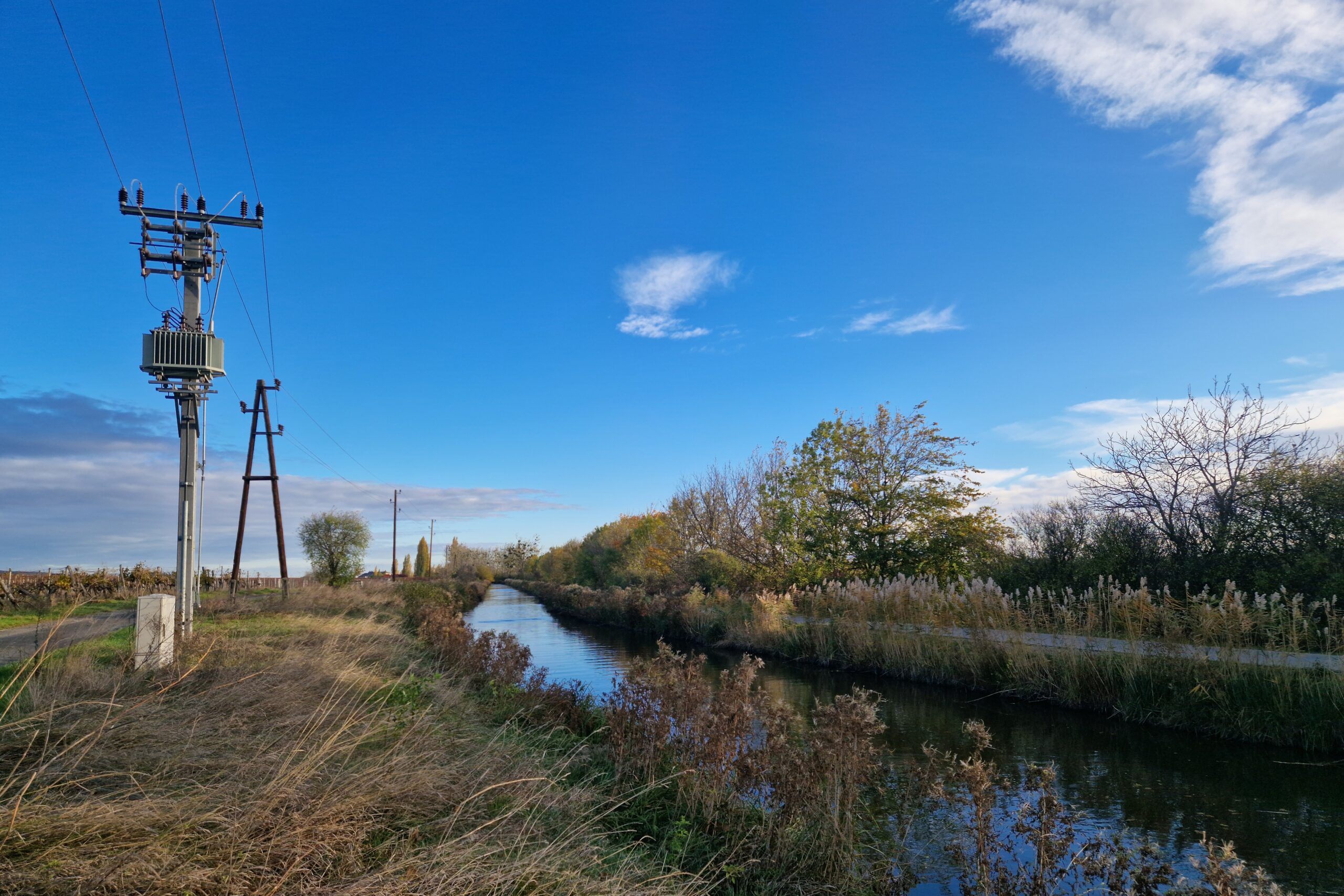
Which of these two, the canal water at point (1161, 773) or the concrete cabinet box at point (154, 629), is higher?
the concrete cabinet box at point (154, 629)

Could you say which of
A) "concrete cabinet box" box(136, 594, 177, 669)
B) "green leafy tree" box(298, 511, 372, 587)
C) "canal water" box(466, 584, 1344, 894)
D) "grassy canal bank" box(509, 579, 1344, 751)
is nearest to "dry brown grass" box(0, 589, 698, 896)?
"concrete cabinet box" box(136, 594, 177, 669)

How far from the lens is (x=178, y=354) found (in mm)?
11984

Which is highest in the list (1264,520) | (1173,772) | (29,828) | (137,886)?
(1264,520)

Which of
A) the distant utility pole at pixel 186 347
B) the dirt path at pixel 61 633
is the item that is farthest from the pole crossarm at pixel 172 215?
the dirt path at pixel 61 633

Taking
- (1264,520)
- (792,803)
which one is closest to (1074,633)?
(1264,520)

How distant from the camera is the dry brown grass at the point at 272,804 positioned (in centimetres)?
277

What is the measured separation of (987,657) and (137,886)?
12658 millimetres

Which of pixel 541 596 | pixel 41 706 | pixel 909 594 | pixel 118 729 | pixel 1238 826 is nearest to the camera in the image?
pixel 118 729

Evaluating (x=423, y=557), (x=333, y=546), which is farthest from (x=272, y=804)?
(x=423, y=557)

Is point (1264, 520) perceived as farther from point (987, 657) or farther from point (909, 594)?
point (909, 594)

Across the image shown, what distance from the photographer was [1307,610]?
10.8 m

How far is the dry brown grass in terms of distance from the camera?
109 inches

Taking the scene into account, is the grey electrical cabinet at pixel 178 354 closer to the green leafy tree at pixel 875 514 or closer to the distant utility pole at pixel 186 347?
the distant utility pole at pixel 186 347

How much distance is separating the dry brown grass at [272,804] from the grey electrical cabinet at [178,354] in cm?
726
